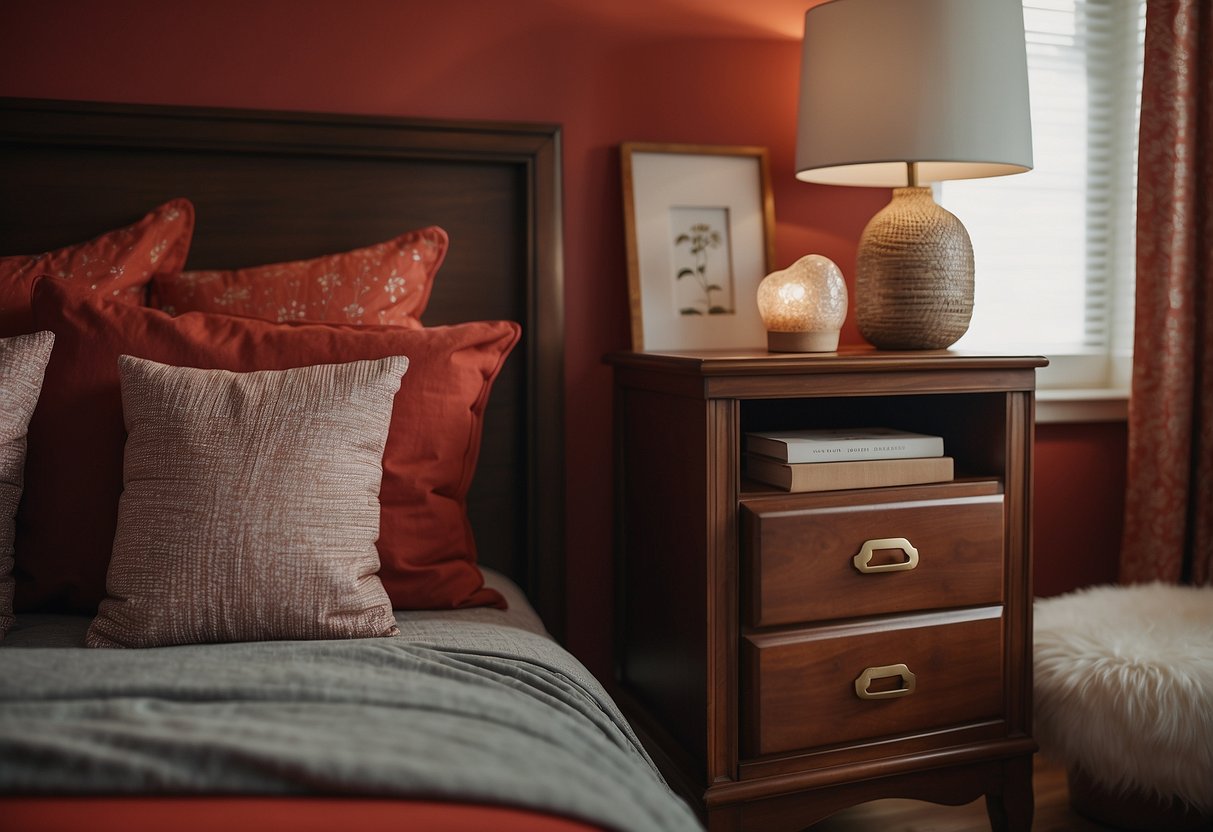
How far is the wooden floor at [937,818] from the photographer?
73.9 inches

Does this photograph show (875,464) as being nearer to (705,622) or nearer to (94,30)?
(705,622)

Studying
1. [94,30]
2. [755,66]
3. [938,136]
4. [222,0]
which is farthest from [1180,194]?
[94,30]

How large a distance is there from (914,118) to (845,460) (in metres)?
0.61

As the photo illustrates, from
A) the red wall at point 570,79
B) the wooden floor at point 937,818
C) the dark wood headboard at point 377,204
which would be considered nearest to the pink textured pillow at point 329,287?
the dark wood headboard at point 377,204

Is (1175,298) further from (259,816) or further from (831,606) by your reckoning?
(259,816)

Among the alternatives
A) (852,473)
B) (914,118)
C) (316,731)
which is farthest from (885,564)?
(316,731)

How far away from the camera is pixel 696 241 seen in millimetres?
2064

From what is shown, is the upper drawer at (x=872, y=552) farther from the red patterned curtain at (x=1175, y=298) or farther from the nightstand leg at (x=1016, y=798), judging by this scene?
the red patterned curtain at (x=1175, y=298)

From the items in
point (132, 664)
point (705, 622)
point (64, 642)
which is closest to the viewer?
point (132, 664)

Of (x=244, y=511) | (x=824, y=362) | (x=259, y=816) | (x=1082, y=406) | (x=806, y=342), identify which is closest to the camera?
(x=259, y=816)

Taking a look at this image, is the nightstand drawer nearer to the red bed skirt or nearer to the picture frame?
the picture frame

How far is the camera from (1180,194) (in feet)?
7.11

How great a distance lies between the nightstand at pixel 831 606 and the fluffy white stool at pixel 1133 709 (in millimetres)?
77

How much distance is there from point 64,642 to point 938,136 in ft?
5.10
